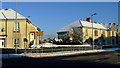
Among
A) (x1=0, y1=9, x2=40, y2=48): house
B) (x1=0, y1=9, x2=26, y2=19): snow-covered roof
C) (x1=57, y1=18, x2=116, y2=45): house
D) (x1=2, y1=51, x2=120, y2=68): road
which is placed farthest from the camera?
(x1=57, y1=18, x2=116, y2=45): house

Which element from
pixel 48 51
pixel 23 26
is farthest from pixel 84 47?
pixel 23 26

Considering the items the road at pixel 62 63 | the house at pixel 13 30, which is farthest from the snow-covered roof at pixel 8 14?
the road at pixel 62 63

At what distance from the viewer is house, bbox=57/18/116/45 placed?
1804 inches

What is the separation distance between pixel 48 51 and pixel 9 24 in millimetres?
9559

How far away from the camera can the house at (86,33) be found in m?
45.8

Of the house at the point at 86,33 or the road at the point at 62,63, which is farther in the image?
the house at the point at 86,33

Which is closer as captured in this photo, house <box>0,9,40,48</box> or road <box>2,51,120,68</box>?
road <box>2,51,120,68</box>

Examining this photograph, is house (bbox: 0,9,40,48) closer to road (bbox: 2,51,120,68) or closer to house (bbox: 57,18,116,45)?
road (bbox: 2,51,120,68)

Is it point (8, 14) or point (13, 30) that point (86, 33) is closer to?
point (13, 30)

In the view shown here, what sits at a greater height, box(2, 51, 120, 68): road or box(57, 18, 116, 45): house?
box(57, 18, 116, 45): house

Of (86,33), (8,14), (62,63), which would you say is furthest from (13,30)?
(86,33)

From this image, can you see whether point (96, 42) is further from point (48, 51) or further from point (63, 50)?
point (48, 51)

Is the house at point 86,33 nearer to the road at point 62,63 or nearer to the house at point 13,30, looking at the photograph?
the house at point 13,30

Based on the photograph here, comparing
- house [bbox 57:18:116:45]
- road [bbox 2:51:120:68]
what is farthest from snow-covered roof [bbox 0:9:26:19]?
house [bbox 57:18:116:45]
